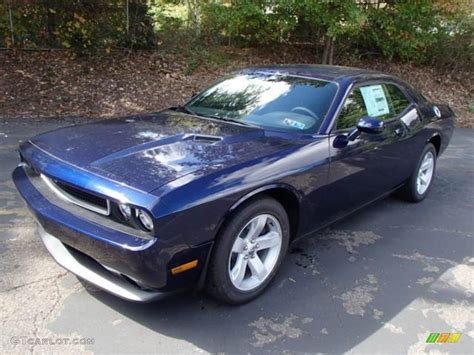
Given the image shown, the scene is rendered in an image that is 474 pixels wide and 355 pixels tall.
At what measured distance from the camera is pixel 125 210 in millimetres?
2438

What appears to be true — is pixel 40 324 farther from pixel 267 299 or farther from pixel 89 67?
pixel 89 67

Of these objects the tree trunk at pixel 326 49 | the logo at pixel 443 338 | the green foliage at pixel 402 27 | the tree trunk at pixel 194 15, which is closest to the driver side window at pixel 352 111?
the logo at pixel 443 338

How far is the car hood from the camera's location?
8.51ft

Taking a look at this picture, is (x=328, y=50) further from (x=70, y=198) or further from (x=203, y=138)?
(x=70, y=198)

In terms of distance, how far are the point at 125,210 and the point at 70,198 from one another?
492mm

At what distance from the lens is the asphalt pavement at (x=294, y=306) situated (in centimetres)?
259

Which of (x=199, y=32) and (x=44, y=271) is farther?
(x=199, y=32)

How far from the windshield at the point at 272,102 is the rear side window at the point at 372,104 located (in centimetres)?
18

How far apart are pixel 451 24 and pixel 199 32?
620 centimetres

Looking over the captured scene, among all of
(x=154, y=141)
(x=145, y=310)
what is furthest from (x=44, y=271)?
(x=154, y=141)

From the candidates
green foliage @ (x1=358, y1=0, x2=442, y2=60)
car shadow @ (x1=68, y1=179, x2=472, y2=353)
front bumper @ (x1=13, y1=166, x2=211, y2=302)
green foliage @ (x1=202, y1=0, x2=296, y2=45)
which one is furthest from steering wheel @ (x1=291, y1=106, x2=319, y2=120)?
green foliage @ (x1=358, y1=0, x2=442, y2=60)

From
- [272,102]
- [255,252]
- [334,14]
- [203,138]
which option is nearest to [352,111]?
[272,102]

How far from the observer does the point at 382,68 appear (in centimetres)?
1148

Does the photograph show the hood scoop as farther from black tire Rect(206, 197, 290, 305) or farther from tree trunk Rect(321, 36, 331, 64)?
tree trunk Rect(321, 36, 331, 64)
